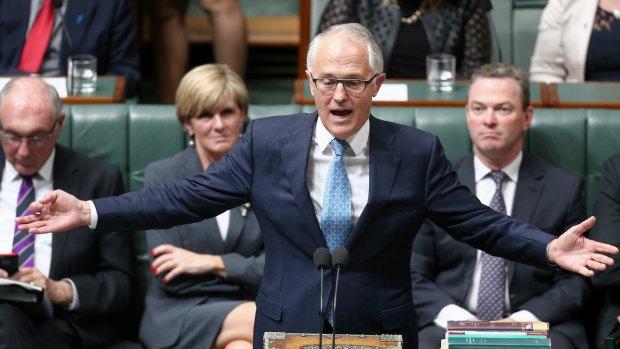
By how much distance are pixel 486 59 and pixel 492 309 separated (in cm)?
124

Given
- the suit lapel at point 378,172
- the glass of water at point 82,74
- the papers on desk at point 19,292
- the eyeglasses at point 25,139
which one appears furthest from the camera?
the glass of water at point 82,74

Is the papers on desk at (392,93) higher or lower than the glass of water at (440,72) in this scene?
lower

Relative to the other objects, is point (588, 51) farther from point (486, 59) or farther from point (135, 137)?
point (135, 137)

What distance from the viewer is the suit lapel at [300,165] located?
247 cm

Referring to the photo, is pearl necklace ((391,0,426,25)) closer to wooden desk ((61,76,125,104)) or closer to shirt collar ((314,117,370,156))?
wooden desk ((61,76,125,104))

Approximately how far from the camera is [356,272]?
2.50 metres

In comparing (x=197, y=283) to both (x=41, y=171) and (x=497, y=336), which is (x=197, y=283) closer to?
(x=41, y=171)

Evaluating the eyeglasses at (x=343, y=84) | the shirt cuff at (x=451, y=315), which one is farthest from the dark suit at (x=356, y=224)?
the shirt cuff at (x=451, y=315)

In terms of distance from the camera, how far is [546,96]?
12.2 feet

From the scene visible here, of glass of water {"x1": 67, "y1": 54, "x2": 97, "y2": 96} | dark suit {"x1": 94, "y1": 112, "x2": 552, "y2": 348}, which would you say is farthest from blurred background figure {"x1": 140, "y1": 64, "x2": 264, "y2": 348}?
dark suit {"x1": 94, "y1": 112, "x2": 552, "y2": 348}

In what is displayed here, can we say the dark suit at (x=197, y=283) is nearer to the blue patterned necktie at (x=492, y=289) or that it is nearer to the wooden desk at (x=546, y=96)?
Result: the wooden desk at (x=546, y=96)

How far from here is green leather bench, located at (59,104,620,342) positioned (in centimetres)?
357

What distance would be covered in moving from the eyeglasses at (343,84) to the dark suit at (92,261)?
3.93 ft

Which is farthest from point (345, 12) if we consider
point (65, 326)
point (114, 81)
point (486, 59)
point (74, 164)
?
point (65, 326)
